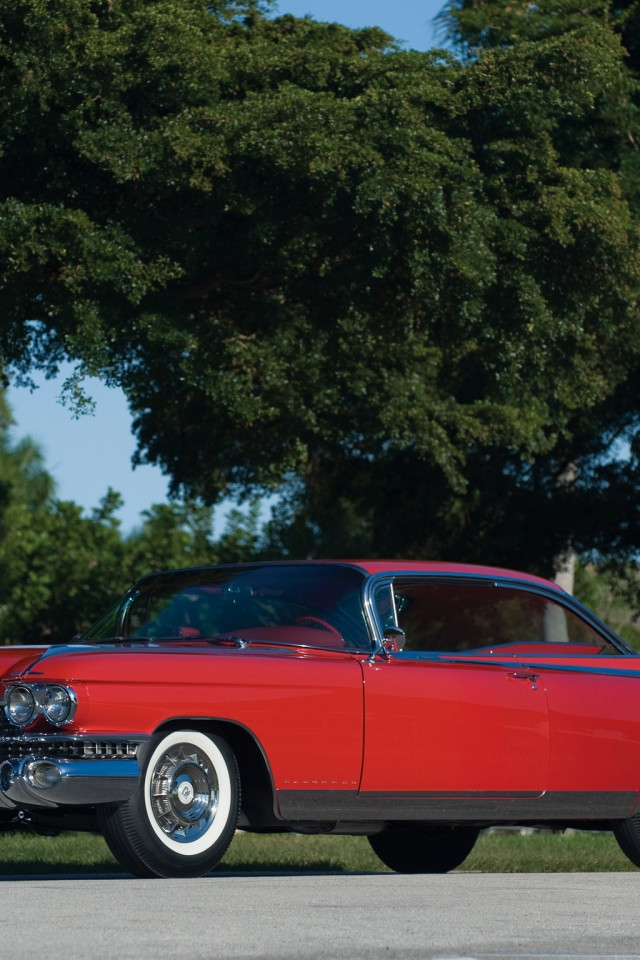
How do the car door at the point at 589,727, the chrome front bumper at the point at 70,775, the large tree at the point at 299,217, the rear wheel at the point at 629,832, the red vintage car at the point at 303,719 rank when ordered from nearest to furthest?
1. the chrome front bumper at the point at 70,775
2. the red vintage car at the point at 303,719
3. the car door at the point at 589,727
4. the rear wheel at the point at 629,832
5. the large tree at the point at 299,217

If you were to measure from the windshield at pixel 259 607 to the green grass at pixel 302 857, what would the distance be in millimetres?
2304

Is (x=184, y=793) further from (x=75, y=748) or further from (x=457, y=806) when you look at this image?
(x=457, y=806)

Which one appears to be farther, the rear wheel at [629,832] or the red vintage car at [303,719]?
the rear wheel at [629,832]

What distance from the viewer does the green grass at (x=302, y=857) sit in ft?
36.5

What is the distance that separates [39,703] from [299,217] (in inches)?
416

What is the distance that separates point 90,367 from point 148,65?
3101mm

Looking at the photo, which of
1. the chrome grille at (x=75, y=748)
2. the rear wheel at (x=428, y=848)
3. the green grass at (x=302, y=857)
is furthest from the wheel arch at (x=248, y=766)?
the green grass at (x=302, y=857)

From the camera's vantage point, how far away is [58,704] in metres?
7.16

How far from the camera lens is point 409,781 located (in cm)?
794

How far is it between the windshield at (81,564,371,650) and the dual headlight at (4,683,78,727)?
103 centimetres

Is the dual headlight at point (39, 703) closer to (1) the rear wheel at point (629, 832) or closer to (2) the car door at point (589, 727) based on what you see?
(2) the car door at point (589, 727)

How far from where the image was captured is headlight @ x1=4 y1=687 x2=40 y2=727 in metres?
7.24

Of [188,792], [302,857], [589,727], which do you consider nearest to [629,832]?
[589,727]

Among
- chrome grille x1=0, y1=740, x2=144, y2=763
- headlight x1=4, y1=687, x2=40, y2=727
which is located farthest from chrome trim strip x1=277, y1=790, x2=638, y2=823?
headlight x1=4, y1=687, x2=40, y2=727
